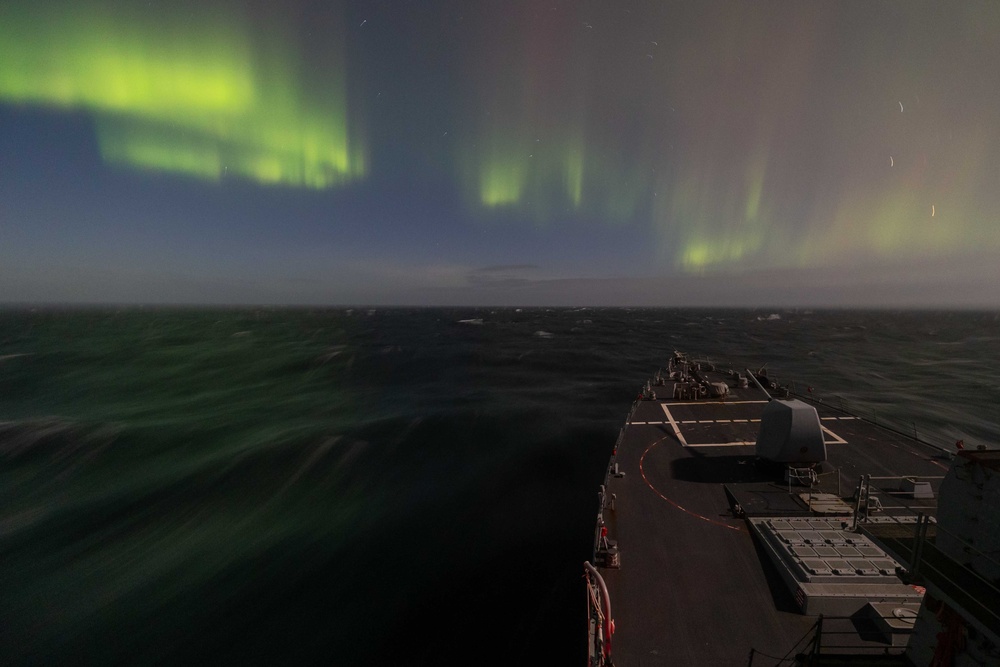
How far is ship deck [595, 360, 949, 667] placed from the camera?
1209 cm

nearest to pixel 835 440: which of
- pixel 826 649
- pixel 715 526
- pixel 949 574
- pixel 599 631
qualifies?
pixel 715 526

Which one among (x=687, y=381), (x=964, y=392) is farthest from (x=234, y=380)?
(x=964, y=392)

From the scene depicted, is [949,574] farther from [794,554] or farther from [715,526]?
[715,526]

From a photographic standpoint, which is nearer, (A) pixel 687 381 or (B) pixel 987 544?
(B) pixel 987 544

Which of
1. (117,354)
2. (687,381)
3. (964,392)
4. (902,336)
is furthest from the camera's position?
(902,336)

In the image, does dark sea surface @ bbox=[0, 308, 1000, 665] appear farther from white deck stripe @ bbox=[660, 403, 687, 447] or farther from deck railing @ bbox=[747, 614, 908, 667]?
deck railing @ bbox=[747, 614, 908, 667]

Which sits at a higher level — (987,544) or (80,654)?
(987,544)

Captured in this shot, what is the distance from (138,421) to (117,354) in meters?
96.4

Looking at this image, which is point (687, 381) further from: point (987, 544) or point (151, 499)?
point (151, 499)

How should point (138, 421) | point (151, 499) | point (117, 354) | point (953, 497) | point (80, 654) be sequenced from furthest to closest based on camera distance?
point (117, 354), point (138, 421), point (151, 499), point (80, 654), point (953, 497)

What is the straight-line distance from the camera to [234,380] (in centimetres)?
8700

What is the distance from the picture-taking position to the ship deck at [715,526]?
12086 millimetres

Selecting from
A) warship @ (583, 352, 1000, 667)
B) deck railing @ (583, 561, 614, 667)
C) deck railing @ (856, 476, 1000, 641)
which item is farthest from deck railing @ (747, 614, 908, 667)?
deck railing @ (583, 561, 614, 667)

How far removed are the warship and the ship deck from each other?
0.21 ft
